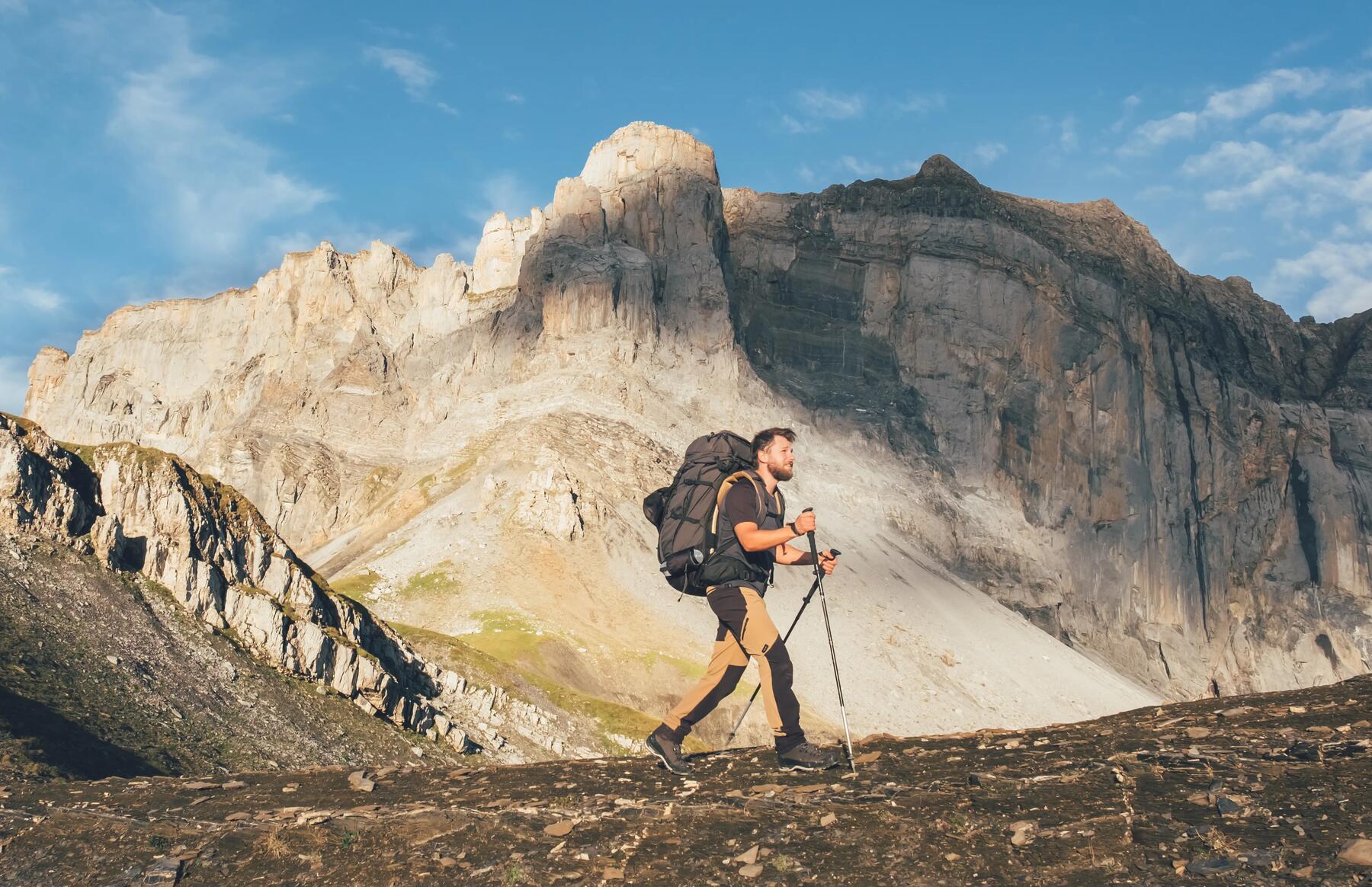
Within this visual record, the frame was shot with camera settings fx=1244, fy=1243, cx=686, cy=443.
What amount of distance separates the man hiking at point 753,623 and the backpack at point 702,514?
1.8 inches

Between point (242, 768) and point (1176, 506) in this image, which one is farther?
point (1176, 506)

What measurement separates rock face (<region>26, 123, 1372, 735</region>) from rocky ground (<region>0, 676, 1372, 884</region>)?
310 ft

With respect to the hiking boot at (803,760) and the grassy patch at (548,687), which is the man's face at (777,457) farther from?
the grassy patch at (548,687)

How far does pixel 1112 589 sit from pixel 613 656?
89.6 m

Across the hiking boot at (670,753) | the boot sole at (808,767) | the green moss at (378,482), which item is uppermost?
the green moss at (378,482)

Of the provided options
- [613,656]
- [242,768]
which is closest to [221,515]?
[242,768]

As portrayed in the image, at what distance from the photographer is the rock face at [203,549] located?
41.2 metres

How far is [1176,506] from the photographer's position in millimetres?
175500

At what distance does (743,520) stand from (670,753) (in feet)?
9.71

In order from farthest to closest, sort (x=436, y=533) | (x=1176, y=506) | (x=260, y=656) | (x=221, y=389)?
(x=221, y=389) → (x=1176, y=506) → (x=436, y=533) → (x=260, y=656)

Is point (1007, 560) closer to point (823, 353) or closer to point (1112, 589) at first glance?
point (1112, 589)

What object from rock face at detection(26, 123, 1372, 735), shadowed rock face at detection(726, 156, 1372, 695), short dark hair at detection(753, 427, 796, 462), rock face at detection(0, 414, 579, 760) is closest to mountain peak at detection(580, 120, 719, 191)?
rock face at detection(26, 123, 1372, 735)

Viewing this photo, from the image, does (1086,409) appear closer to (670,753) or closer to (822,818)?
(670,753)

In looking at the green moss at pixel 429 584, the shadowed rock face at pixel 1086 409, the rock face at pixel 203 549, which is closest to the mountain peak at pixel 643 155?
the shadowed rock face at pixel 1086 409
